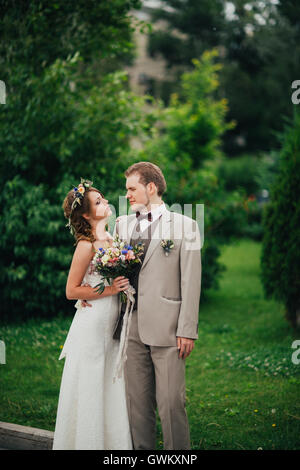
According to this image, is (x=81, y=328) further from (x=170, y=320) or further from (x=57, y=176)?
(x=57, y=176)

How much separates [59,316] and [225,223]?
152 inches

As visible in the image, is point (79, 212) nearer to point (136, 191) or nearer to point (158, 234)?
point (136, 191)

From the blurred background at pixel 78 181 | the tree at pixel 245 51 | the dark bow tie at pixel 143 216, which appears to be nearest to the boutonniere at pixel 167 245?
the dark bow tie at pixel 143 216

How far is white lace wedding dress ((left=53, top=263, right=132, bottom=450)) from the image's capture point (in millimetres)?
3412

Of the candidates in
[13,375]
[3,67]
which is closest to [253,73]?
[3,67]

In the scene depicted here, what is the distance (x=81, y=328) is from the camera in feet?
11.6

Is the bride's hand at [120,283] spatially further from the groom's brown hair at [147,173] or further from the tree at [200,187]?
the tree at [200,187]

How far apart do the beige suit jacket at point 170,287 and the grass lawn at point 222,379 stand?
48.9 inches

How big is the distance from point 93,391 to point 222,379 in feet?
8.42

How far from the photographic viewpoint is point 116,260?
3.21 metres

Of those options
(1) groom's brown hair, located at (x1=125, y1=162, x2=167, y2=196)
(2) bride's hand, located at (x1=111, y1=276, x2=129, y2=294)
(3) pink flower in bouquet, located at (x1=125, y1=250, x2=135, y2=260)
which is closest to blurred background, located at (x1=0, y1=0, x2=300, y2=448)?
(2) bride's hand, located at (x1=111, y1=276, x2=129, y2=294)

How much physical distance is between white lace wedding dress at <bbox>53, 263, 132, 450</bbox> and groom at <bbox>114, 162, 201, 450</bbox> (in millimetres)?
108

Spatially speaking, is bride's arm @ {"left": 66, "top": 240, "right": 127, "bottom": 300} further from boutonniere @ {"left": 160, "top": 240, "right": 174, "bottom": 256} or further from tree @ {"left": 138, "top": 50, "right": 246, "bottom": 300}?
tree @ {"left": 138, "top": 50, "right": 246, "bottom": 300}
